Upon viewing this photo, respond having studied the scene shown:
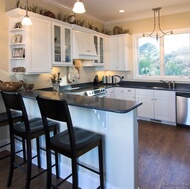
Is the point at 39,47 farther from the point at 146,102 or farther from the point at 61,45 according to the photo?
the point at 146,102

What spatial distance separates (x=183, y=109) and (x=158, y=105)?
59 cm

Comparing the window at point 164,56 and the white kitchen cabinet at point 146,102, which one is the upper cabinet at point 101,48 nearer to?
the window at point 164,56

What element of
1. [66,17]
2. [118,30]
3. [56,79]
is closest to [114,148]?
[56,79]

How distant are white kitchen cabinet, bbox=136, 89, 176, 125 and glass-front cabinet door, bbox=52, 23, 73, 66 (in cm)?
213

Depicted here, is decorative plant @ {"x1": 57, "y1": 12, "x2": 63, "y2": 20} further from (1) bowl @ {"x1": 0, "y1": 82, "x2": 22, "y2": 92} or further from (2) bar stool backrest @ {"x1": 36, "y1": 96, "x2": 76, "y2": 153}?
(2) bar stool backrest @ {"x1": 36, "y1": 96, "x2": 76, "y2": 153}

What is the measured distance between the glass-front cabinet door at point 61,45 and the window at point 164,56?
2208mm

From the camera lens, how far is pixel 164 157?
2.82 m

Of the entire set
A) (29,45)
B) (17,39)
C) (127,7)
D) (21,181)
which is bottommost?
(21,181)

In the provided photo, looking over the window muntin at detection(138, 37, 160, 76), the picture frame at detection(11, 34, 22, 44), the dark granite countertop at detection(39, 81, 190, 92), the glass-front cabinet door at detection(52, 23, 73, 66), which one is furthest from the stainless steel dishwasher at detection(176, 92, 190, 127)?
the picture frame at detection(11, 34, 22, 44)

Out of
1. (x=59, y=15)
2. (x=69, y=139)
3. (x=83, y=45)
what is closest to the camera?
(x=69, y=139)

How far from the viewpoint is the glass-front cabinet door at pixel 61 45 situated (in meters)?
3.58

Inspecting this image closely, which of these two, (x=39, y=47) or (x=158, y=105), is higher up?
(x=39, y=47)

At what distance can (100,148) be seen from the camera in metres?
1.85

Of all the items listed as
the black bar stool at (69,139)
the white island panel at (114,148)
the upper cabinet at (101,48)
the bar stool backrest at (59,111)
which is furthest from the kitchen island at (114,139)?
the upper cabinet at (101,48)
